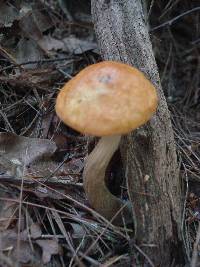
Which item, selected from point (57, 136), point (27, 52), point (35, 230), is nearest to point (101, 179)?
point (35, 230)

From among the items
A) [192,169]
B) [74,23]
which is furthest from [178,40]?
[192,169]

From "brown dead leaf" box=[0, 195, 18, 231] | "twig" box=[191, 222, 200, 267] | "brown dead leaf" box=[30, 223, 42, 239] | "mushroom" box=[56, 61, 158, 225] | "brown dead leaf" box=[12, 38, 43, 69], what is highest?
"brown dead leaf" box=[12, 38, 43, 69]

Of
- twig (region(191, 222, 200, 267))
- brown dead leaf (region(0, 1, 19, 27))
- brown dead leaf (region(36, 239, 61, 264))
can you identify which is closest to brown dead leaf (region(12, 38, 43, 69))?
brown dead leaf (region(0, 1, 19, 27))

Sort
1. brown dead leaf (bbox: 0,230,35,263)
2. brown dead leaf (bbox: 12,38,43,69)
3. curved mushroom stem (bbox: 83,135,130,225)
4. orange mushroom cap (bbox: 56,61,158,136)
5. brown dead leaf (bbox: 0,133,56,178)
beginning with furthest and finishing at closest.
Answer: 1. brown dead leaf (bbox: 12,38,43,69)
2. brown dead leaf (bbox: 0,133,56,178)
3. curved mushroom stem (bbox: 83,135,130,225)
4. brown dead leaf (bbox: 0,230,35,263)
5. orange mushroom cap (bbox: 56,61,158,136)

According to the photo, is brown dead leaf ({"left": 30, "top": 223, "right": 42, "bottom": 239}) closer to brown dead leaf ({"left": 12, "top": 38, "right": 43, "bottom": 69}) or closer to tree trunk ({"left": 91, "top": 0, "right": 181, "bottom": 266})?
tree trunk ({"left": 91, "top": 0, "right": 181, "bottom": 266})

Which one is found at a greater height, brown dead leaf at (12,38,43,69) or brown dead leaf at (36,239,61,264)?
brown dead leaf at (12,38,43,69)

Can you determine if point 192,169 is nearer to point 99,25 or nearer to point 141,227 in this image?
point 141,227

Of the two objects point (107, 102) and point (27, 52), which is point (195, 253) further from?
point (27, 52)
